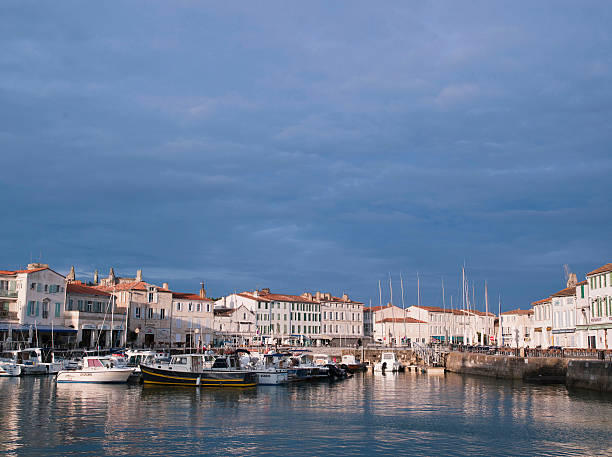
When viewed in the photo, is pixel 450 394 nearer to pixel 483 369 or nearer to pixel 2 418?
pixel 483 369

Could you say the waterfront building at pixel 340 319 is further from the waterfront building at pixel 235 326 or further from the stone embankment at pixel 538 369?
the stone embankment at pixel 538 369

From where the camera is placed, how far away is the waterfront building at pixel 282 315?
11688 centimetres

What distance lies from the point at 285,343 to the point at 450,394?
66160 millimetres

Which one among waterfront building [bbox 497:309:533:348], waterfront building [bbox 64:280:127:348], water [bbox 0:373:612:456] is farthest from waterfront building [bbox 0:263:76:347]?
waterfront building [bbox 497:309:533:348]

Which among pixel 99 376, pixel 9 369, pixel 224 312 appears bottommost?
pixel 99 376

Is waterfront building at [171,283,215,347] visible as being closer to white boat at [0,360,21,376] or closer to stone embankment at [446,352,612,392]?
white boat at [0,360,21,376]

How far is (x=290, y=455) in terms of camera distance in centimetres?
2659

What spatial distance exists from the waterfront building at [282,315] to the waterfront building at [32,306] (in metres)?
39.1

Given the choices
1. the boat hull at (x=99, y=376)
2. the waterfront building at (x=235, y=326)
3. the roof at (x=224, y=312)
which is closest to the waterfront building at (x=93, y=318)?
the waterfront building at (x=235, y=326)

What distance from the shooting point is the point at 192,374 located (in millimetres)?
54094

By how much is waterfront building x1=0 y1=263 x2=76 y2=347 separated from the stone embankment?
50492 mm

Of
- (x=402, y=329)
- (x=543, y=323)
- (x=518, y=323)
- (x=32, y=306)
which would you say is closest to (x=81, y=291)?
(x=32, y=306)

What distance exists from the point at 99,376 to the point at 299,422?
2935cm

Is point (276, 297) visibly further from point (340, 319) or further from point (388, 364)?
point (388, 364)
